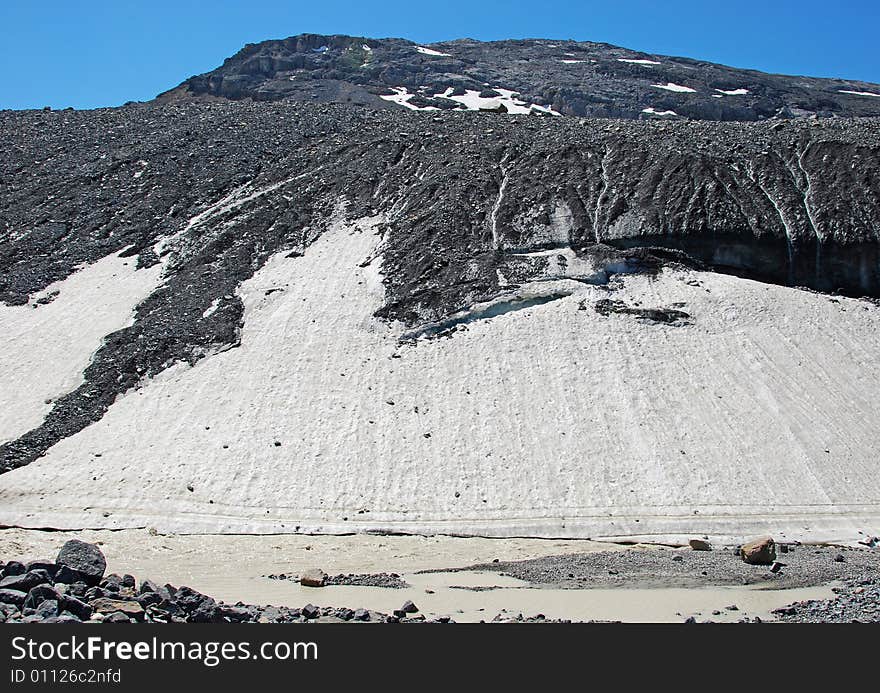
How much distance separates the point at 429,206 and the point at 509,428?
14.4 metres

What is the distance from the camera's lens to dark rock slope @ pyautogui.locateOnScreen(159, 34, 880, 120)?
291 feet

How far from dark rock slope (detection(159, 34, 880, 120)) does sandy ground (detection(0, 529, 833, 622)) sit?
6306cm

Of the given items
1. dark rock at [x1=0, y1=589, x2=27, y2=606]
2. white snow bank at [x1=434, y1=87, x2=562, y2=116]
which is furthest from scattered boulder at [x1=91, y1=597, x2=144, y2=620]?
white snow bank at [x1=434, y1=87, x2=562, y2=116]

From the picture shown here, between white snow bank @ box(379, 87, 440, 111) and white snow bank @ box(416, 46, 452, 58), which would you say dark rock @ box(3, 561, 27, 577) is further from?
white snow bank @ box(416, 46, 452, 58)

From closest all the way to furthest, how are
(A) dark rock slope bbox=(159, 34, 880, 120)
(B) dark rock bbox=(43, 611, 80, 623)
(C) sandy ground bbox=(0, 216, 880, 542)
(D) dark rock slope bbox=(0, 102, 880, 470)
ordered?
1. (B) dark rock bbox=(43, 611, 80, 623)
2. (C) sandy ground bbox=(0, 216, 880, 542)
3. (D) dark rock slope bbox=(0, 102, 880, 470)
4. (A) dark rock slope bbox=(159, 34, 880, 120)

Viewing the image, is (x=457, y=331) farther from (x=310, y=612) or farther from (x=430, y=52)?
(x=430, y=52)

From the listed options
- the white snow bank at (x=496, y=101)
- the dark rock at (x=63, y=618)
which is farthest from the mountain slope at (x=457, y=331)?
the white snow bank at (x=496, y=101)

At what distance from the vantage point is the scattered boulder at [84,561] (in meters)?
14.1

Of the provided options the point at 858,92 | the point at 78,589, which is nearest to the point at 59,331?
the point at 78,589

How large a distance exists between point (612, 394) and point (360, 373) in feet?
28.2

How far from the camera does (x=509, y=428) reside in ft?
88.7

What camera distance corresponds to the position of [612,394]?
28.3 metres

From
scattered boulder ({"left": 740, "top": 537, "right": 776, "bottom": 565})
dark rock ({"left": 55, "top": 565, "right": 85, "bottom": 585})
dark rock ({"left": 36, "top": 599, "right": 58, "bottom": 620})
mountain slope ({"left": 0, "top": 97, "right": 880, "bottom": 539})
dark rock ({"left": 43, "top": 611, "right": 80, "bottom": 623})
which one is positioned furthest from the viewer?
mountain slope ({"left": 0, "top": 97, "right": 880, "bottom": 539})

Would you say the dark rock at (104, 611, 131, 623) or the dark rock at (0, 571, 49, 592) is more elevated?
the dark rock at (0, 571, 49, 592)
